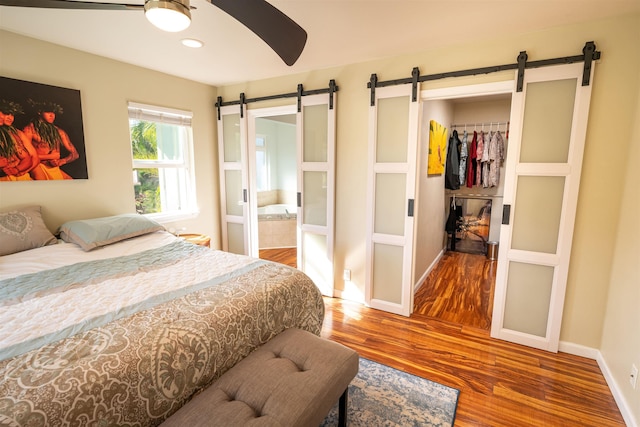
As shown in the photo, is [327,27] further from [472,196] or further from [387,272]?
[472,196]

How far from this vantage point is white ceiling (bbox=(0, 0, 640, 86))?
6.26ft

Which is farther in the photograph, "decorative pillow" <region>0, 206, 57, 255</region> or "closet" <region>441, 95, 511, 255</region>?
"closet" <region>441, 95, 511, 255</region>

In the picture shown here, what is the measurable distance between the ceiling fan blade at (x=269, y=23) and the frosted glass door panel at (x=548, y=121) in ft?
6.01

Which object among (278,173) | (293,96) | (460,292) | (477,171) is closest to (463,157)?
(477,171)

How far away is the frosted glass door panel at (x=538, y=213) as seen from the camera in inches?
90.2

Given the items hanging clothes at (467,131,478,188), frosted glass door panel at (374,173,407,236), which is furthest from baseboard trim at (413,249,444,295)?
hanging clothes at (467,131,478,188)

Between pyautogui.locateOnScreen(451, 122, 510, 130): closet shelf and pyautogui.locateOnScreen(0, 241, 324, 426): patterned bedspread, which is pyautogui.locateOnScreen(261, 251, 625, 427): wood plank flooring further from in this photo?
pyautogui.locateOnScreen(451, 122, 510, 130): closet shelf

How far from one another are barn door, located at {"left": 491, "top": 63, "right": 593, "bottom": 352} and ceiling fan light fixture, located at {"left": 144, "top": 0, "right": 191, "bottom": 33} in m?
2.27

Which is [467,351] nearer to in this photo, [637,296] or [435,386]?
[435,386]

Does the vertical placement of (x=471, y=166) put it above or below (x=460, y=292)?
above

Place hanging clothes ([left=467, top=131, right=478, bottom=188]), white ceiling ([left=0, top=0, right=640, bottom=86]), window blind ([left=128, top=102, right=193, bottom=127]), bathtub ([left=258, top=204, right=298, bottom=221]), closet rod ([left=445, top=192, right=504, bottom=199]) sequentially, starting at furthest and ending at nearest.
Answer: bathtub ([left=258, top=204, right=298, bottom=221]) → closet rod ([left=445, top=192, right=504, bottom=199]) → hanging clothes ([left=467, top=131, right=478, bottom=188]) → window blind ([left=128, top=102, right=193, bottom=127]) → white ceiling ([left=0, top=0, right=640, bottom=86])

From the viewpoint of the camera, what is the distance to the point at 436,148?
12.3 feet

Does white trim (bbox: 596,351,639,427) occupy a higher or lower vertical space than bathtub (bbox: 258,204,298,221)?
lower

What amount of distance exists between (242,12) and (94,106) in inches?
87.2
